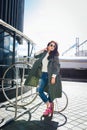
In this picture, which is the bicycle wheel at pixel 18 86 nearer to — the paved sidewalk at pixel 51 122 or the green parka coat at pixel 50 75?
the green parka coat at pixel 50 75

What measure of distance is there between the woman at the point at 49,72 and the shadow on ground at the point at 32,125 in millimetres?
443

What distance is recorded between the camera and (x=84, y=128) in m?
4.11

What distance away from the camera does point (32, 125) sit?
13.7ft

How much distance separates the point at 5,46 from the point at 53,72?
19.4 ft

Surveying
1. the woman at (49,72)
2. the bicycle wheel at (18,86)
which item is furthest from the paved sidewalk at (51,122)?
the bicycle wheel at (18,86)

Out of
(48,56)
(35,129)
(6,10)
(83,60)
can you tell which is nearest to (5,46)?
(6,10)

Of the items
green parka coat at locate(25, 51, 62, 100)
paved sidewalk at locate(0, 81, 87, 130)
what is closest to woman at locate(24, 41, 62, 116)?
green parka coat at locate(25, 51, 62, 100)

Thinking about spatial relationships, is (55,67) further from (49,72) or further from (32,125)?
(32,125)

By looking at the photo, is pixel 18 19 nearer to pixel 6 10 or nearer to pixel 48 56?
pixel 6 10

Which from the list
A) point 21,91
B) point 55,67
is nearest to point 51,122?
point 55,67

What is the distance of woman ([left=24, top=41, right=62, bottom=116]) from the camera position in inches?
185

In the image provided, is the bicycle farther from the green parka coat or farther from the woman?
the woman

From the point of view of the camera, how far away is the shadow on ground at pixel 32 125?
4.01m

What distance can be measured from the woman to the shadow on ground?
17.5 inches
